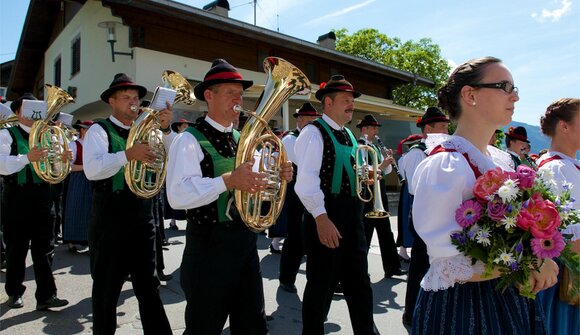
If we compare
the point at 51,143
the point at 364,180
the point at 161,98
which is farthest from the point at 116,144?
the point at 364,180

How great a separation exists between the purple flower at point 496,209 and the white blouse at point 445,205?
0.44 feet

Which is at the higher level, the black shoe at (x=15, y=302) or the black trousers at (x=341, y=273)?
the black trousers at (x=341, y=273)

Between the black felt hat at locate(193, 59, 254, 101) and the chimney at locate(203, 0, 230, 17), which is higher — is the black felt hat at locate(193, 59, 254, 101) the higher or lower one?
the lower one

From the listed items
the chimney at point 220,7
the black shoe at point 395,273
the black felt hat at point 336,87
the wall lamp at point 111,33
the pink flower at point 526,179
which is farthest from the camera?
the chimney at point 220,7

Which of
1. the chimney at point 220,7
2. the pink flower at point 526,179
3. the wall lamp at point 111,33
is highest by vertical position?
the chimney at point 220,7

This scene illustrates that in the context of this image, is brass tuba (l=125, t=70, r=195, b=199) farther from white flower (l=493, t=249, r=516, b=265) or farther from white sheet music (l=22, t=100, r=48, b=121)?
white flower (l=493, t=249, r=516, b=265)

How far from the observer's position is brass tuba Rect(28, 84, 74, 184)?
492 centimetres

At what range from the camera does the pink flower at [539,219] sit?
1.73 metres

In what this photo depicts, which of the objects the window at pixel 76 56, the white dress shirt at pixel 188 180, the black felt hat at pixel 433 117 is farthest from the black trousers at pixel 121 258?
the window at pixel 76 56

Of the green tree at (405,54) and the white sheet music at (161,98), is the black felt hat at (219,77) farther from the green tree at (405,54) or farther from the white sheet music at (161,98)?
the green tree at (405,54)

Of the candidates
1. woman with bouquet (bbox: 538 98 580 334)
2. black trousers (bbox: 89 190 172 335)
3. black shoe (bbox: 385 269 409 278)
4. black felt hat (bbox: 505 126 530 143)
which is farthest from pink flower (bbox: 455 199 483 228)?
black felt hat (bbox: 505 126 530 143)

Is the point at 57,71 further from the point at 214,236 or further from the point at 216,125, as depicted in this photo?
the point at 214,236

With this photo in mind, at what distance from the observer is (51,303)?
4.78 meters

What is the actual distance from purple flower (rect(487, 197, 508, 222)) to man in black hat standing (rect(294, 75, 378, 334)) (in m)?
1.78
